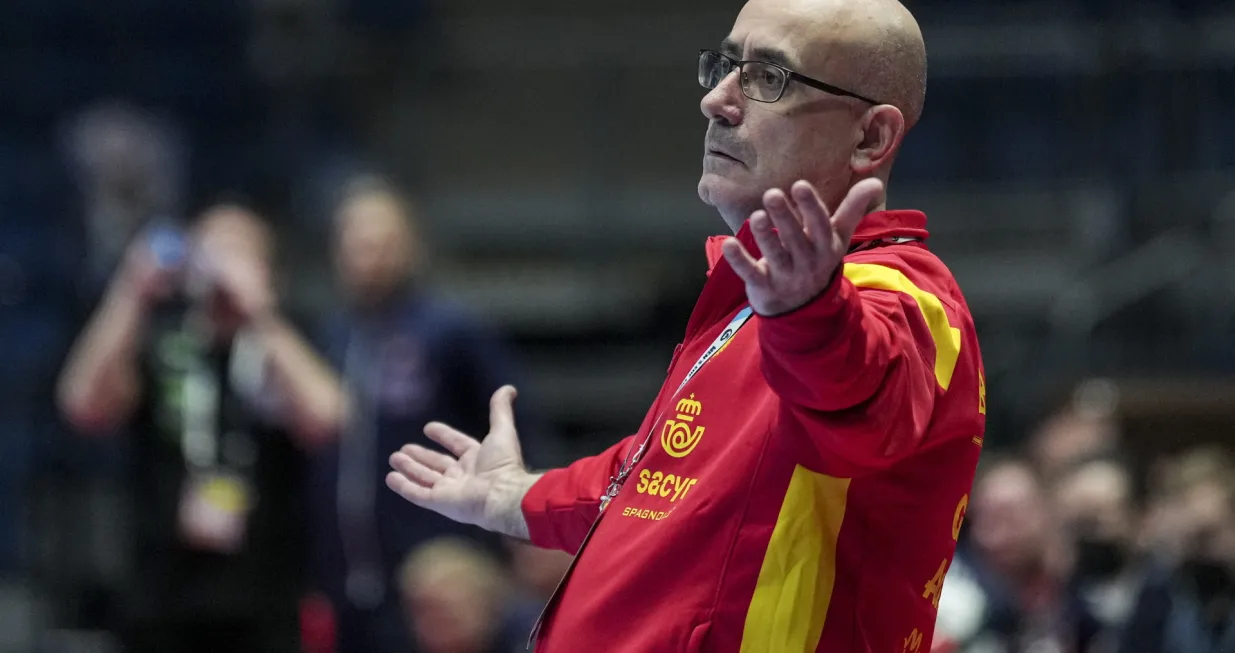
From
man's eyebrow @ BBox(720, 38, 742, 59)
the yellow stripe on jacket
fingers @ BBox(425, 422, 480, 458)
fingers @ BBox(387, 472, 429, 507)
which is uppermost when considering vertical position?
man's eyebrow @ BBox(720, 38, 742, 59)

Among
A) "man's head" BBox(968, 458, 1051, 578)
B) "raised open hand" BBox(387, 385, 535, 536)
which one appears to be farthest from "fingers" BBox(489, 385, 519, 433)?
"man's head" BBox(968, 458, 1051, 578)

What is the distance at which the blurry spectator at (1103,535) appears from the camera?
16.4 ft

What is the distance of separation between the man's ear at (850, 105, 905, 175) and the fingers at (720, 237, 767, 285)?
61 cm

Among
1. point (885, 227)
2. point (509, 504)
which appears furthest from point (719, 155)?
point (509, 504)

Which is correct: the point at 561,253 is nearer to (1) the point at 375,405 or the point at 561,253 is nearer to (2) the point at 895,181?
(2) the point at 895,181

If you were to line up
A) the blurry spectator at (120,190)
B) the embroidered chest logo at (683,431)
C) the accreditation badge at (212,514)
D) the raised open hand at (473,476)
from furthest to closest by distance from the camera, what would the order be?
the blurry spectator at (120,190), the accreditation badge at (212,514), the raised open hand at (473,476), the embroidered chest logo at (683,431)

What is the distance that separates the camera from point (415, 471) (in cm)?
297

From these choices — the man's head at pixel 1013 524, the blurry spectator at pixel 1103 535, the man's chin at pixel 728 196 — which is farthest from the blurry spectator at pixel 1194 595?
the man's chin at pixel 728 196

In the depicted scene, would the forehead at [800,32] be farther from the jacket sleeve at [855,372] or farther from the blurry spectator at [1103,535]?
the blurry spectator at [1103,535]

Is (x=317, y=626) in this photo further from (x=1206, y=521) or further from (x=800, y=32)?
(x=800, y=32)

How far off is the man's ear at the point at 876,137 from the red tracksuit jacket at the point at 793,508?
86 mm

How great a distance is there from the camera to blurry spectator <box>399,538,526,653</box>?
5.08 meters

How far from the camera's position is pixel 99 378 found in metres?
5.08

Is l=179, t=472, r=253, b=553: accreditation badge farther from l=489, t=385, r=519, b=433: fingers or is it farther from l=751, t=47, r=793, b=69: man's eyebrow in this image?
l=751, t=47, r=793, b=69: man's eyebrow
